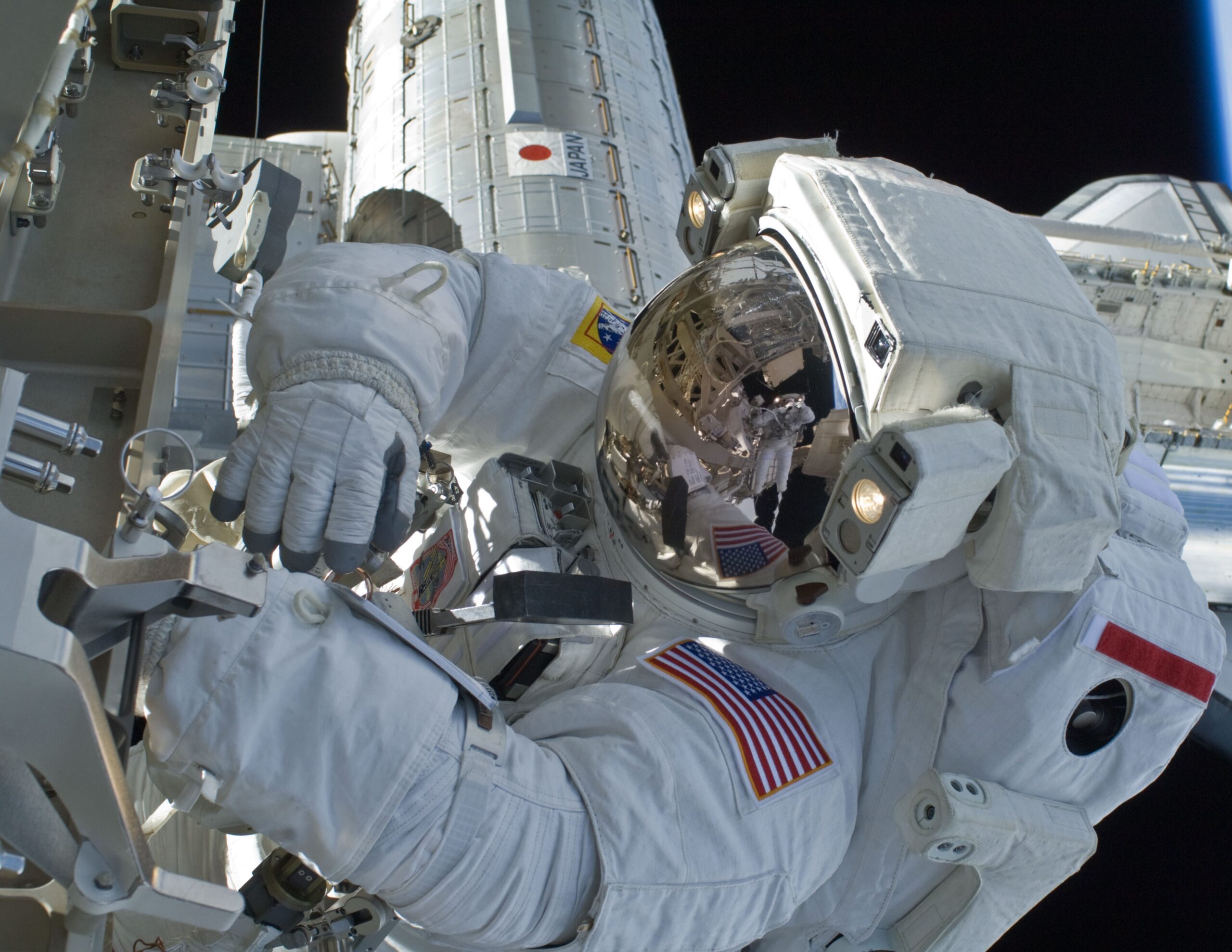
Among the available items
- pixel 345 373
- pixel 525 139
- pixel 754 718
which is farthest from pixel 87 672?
pixel 525 139

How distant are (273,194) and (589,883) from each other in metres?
1.08

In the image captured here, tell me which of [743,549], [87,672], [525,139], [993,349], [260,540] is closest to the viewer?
[87,672]

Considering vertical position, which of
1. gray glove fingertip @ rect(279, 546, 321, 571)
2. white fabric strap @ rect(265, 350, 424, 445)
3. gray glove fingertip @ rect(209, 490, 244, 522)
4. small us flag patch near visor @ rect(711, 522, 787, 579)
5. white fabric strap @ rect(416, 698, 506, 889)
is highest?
white fabric strap @ rect(265, 350, 424, 445)

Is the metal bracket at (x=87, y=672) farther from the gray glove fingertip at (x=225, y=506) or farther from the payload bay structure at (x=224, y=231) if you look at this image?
the gray glove fingertip at (x=225, y=506)

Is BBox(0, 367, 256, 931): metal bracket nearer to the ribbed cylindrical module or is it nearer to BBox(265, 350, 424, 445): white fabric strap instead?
BBox(265, 350, 424, 445): white fabric strap

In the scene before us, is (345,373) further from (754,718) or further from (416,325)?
(754,718)

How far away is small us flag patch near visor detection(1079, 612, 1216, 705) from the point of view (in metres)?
1.50

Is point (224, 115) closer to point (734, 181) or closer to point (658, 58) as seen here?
point (658, 58)

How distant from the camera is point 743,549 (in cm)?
159

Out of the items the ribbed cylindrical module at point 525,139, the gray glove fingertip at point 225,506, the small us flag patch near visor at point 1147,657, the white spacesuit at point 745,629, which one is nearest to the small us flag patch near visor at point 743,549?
the white spacesuit at point 745,629

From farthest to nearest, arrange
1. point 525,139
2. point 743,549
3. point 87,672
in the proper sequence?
point 525,139 < point 743,549 < point 87,672

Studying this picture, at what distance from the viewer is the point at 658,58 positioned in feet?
12.7

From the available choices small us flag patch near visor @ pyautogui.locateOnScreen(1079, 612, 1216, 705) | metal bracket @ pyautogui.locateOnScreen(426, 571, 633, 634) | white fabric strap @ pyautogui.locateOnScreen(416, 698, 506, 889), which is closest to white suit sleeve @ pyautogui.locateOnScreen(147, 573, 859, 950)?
white fabric strap @ pyautogui.locateOnScreen(416, 698, 506, 889)

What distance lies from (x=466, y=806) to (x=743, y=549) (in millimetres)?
586
